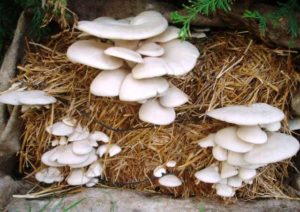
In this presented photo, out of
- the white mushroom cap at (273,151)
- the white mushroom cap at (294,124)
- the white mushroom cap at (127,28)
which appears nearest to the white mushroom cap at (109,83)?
the white mushroom cap at (127,28)

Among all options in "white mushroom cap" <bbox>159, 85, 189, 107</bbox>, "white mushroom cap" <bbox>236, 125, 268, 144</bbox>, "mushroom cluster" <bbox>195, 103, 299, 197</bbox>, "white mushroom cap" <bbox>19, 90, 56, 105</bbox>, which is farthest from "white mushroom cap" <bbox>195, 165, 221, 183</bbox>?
"white mushroom cap" <bbox>19, 90, 56, 105</bbox>

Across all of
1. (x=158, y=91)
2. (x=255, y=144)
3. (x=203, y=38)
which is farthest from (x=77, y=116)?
(x=255, y=144)

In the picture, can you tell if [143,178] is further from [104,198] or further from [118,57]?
[118,57]

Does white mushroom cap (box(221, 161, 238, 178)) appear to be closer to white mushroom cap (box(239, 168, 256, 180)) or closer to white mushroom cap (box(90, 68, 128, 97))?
white mushroom cap (box(239, 168, 256, 180))

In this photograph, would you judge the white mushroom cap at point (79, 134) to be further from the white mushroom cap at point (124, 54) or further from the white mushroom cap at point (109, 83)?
the white mushroom cap at point (124, 54)

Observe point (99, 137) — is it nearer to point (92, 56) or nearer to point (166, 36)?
point (92, 56)

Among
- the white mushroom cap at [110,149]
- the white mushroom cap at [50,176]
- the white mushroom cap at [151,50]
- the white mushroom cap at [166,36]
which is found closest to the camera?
the white mushroom cap at [151,50]
